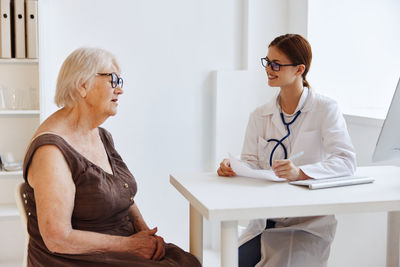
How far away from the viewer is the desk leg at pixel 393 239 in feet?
7.41

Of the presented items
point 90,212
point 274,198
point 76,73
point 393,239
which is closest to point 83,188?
point 90,212

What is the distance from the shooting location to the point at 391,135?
188 cm

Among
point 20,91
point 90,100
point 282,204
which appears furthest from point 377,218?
point 20,91

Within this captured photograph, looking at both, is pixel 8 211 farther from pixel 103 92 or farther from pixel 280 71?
pixel 280 71

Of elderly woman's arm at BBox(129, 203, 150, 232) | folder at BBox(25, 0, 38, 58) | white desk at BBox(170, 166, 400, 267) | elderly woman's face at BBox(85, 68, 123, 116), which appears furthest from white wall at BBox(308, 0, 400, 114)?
elderly woman's face at BBox(85, 68, 123, 116)

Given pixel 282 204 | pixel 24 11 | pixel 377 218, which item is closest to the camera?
pixel 282 204

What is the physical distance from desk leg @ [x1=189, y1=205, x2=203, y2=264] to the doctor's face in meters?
0.66

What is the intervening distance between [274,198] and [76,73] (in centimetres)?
80

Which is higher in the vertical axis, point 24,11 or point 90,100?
point 24,11

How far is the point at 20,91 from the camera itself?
328 cm

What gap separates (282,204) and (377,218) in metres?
1.38

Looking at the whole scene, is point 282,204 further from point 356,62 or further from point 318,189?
point 356,62

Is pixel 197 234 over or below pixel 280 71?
below

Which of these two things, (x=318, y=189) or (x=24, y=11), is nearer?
(x=318, y=189)
